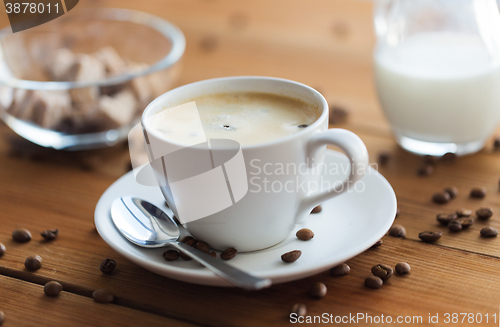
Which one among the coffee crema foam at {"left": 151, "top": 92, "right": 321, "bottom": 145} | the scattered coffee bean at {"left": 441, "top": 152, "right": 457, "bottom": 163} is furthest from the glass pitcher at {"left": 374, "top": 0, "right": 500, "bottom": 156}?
the coffee crema foam at {"left": 151, "top": 92, "right": 321, "bottom": 145}

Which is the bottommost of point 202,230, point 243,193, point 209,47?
point 209,47

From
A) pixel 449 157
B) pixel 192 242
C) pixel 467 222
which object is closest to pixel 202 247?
pixel 192 242

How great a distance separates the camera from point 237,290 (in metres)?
1.00

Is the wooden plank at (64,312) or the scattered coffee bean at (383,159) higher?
the wooden plank at (64,312)

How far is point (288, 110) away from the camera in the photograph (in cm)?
114

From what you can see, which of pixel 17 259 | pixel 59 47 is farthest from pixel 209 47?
pixel 17 259

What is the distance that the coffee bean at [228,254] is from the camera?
100 cm

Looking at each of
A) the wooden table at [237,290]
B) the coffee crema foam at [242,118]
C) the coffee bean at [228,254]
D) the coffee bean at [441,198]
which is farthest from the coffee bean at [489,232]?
the coffee bean at [228,254]

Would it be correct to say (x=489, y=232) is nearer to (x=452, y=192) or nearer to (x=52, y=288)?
(x=452, y=192)

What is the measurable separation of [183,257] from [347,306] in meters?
0.34

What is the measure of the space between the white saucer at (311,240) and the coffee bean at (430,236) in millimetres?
134

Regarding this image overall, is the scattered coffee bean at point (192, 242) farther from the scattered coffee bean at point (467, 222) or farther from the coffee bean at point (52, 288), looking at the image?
the scattered coffee bean at point (467, 222)

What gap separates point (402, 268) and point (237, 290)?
0.36 m

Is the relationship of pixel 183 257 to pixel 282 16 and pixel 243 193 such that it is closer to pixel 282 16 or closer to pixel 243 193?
pixel 243 193
